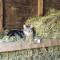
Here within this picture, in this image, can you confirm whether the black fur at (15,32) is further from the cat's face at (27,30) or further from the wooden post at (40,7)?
the wooden post at (40,7)

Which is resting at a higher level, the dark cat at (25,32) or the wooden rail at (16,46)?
the dark cat at (25,32)

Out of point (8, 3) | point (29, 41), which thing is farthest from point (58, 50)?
point (8, 3)

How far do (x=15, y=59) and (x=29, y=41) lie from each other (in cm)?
30

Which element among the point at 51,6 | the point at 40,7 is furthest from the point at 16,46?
the point at 51,6

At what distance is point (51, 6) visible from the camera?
3.20 meters

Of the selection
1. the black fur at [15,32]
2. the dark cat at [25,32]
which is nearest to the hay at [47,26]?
the dark cat at [25,32]

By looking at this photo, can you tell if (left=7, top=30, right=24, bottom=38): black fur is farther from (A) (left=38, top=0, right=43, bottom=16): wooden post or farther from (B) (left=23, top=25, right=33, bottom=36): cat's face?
(A) (left=38, top=0, right=43, bottom=16): wooden post

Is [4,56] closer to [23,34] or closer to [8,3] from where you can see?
[23,34]

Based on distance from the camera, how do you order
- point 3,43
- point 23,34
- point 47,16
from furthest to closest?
point 47,16 → point 23,34 → point 3,43

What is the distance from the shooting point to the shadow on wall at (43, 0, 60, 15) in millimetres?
3158

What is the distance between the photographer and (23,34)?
113 inches

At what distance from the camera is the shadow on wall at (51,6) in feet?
10.4

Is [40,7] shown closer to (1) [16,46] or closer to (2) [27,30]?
(2) [27,30]

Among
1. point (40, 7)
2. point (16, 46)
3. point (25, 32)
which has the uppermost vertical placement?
point (40, 7)
